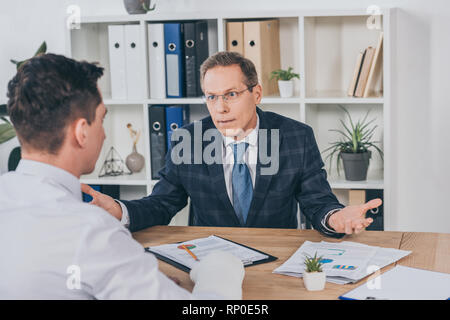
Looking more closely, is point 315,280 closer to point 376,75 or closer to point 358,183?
point 358,183

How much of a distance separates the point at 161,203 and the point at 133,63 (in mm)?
1186

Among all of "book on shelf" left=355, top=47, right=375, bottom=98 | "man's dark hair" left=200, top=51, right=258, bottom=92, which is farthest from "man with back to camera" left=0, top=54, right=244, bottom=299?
"book on shelf" left=355, top=47, right=375, bottom=98

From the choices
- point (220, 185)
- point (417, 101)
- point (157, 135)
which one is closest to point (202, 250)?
point (220, 185)

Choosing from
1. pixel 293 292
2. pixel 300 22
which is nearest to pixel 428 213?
pixel 300 22

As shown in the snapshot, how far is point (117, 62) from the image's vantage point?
2.98 metres

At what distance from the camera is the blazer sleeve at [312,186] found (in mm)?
1920

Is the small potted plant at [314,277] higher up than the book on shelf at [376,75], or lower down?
lower down

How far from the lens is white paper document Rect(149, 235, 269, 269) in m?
1.49

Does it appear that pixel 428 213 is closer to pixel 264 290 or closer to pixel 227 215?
pixel 227 215

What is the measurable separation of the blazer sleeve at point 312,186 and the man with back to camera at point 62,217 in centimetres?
81

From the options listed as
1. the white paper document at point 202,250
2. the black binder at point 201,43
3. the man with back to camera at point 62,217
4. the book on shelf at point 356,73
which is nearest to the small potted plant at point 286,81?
the book on shelf at point 356,73

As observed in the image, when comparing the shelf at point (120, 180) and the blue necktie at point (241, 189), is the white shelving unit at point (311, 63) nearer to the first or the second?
the shelf at point (120, 180)

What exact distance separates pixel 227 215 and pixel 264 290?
711mm

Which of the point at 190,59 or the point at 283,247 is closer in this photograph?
the point at 283,247
